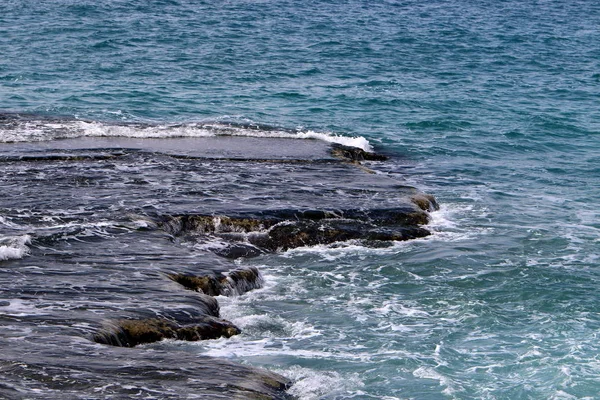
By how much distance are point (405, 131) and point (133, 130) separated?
9.09 m

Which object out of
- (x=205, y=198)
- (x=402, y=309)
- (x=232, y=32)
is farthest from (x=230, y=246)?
(x=232, y=32)

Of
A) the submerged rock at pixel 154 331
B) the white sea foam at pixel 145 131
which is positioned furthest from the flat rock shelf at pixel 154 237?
the white sea foam at pixel 145 131

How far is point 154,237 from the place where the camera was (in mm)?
18469

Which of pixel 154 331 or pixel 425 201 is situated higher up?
pixel 154 331

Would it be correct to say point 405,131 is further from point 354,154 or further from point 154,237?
point 154,237

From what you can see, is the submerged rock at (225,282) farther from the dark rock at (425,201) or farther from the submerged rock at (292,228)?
the dark rock at (425,201)

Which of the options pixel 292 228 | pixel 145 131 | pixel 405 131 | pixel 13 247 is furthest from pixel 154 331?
pixel 405 131

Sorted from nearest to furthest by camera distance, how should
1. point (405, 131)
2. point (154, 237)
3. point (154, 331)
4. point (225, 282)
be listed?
1. point (154, 331)
2. point (225, 282)
3. point (154, 237)
4. point (405, 131)

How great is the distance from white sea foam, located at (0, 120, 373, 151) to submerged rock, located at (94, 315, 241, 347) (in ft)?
39.2

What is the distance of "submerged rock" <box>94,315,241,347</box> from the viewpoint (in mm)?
13984

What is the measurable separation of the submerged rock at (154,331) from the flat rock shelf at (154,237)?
20 mm

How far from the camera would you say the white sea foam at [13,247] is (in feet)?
54.2

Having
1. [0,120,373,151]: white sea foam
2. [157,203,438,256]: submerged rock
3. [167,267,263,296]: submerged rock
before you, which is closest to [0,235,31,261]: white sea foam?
[167,267,263,296]: submerged rock

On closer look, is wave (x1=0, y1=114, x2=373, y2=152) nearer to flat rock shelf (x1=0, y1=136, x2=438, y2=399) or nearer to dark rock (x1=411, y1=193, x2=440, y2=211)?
flat rock shelf (x1=0, y1=136, x2=438, y2=399)
